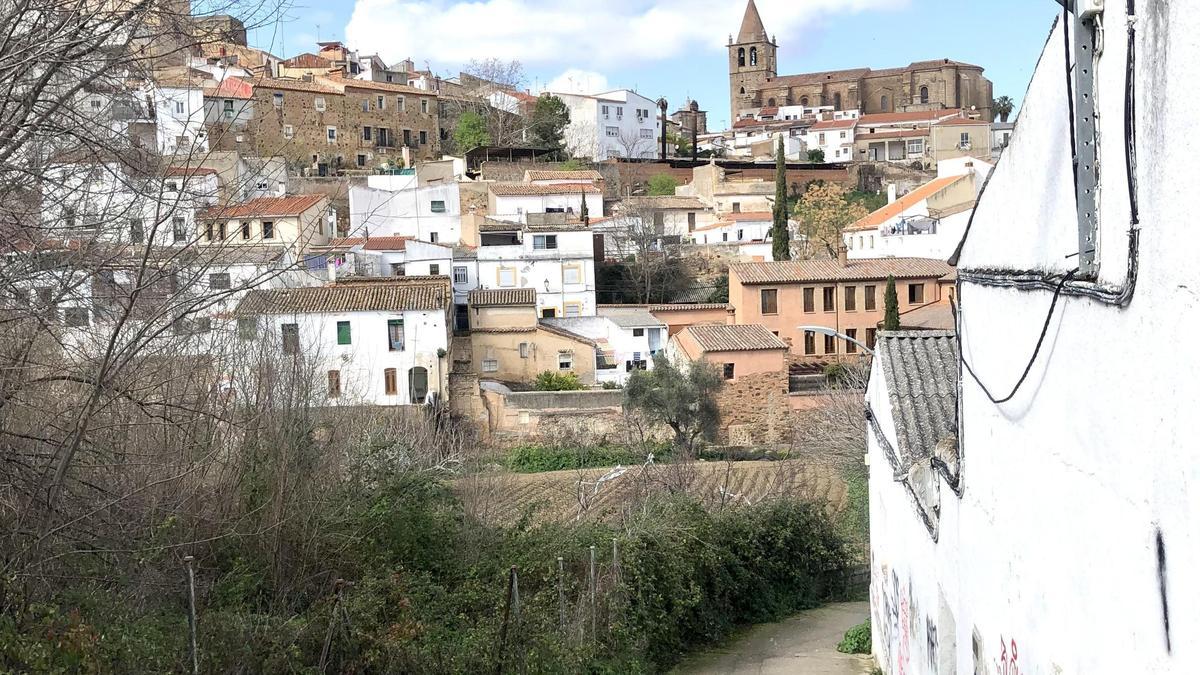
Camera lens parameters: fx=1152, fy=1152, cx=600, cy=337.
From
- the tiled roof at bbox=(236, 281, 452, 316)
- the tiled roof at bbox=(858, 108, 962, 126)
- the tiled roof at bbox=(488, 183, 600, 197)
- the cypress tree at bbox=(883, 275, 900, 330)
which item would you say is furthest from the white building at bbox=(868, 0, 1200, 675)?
the tiled roof at bbox=(858, 108, 962, 126)

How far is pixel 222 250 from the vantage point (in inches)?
297

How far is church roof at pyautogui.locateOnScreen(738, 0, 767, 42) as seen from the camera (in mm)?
128625

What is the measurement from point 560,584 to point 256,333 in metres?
4.90

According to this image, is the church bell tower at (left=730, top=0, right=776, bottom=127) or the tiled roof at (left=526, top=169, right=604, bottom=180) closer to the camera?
the tiled roof at (left=526, top=169, right=604, bottom=180)

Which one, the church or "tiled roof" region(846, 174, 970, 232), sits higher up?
the church

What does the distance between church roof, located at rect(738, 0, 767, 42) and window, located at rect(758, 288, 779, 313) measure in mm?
91572

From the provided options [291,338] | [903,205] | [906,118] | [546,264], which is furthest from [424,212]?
[906,118]

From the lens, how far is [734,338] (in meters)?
38.8

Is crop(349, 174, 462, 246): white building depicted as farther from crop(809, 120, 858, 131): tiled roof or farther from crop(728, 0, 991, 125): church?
crop(728, 0, 991, 125): church

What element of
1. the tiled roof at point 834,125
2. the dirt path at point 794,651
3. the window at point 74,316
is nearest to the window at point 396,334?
the dirt path at point 794,651

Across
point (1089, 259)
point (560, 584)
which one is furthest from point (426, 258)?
point (1089, 259)

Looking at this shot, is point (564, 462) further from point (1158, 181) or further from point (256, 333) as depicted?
point (1158, 181)

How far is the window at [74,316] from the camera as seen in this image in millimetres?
7969

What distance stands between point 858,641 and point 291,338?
9.59m
